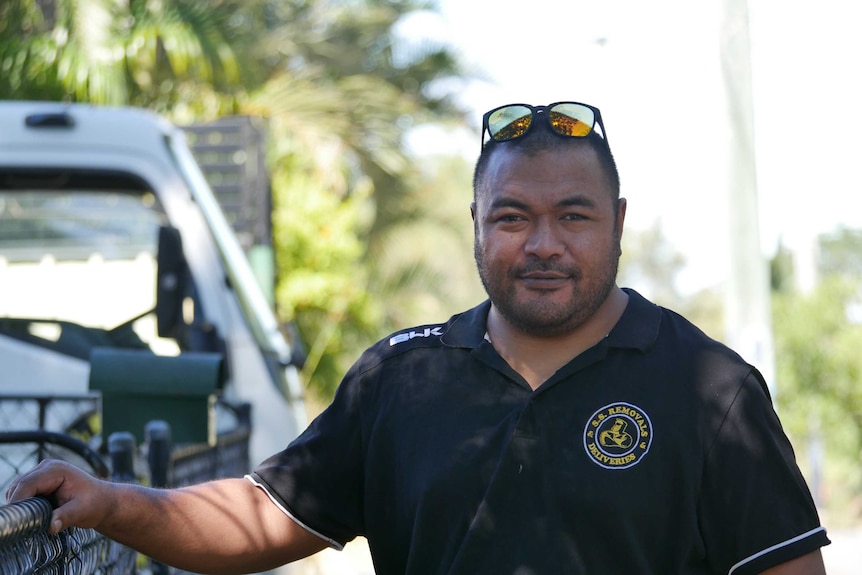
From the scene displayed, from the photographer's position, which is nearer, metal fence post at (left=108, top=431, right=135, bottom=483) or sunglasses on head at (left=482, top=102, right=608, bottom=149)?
sunglasses on head at (left=482, top=102, right=608, bottom=149)

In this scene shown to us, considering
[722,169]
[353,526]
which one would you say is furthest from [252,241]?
[353,526]

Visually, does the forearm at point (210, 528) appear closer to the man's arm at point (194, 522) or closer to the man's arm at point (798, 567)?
the man's arm at point (194, 522)

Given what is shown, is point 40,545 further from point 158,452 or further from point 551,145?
point 158,452

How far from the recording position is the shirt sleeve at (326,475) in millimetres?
2689

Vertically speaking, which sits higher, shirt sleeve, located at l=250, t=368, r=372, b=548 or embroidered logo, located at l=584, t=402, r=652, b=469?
embroidered logo, located at l=584, t=402, r=652, b=469

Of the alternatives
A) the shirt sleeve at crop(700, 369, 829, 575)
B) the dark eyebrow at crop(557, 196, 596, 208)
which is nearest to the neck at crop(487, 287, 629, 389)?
the dark eyebrow at crop(557, 196, 596, 208)

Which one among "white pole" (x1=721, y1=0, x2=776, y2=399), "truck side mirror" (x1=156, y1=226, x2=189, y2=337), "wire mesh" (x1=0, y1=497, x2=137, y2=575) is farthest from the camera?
"white pole" (x1=721, y1=0, x2=776, y2=399)

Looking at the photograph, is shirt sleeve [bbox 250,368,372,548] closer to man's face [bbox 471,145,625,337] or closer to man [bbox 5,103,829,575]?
man [bbox 5,103,829,575]

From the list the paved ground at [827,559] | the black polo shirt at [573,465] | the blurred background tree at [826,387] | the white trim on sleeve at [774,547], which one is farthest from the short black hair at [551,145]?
the blurred background tree at [826,387]

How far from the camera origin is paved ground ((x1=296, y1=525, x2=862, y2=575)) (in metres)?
10.4

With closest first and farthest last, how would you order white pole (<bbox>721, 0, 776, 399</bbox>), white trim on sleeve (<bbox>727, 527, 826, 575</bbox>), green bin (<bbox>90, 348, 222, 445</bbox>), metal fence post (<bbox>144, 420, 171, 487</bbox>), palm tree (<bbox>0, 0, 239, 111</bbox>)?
white trim on sleeve (<bbox>727, 527, 826, 575</bbox>), metal fence post (<bbox>144, 420, 171, 487</bbox>), green bin (<bbox>90, 348, 222, 445</bbox>), white pole (<bbox>721, 0, 776, 399</bbox>), palm tree (<bbox>0, 0, 239, 111</bbox>)

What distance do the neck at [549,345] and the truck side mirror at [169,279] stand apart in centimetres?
263

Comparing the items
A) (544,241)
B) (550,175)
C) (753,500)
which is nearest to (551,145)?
(550,175)

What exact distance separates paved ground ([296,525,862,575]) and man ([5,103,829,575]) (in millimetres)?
7314
